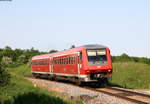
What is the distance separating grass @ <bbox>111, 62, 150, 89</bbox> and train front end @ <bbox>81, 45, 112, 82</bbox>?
4448 millimetres

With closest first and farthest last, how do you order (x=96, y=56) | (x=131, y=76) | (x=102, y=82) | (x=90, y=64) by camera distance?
(x=90, y=64)
(x=96, y=56)
(x=102, y=82)
(x=131, y=76)

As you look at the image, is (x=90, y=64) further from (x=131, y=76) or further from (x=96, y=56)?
(x=131, y=76)

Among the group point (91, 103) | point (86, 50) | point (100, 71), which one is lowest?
point (91, 103)

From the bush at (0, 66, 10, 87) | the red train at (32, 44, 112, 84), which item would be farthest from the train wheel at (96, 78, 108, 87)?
the bush at (0, 66, 10, 87)

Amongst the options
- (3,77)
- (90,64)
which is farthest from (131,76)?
(3,77)

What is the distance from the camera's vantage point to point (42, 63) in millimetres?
38031

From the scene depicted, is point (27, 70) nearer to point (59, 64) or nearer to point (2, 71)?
point (59, 64)

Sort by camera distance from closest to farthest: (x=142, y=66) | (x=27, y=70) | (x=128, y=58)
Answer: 1. (x=142, y=66)
2. (x=128, y=58)
3. (x=27, y=70)

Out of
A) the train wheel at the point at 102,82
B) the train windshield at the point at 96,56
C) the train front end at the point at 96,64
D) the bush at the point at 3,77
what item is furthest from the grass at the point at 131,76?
the bush at the point at 3,77

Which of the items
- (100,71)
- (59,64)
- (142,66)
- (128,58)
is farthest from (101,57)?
(128,58)

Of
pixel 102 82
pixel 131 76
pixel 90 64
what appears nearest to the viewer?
pixel 90 64

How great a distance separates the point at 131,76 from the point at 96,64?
10.9 metres

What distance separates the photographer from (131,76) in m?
32.2

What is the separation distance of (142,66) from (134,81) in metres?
7.27
